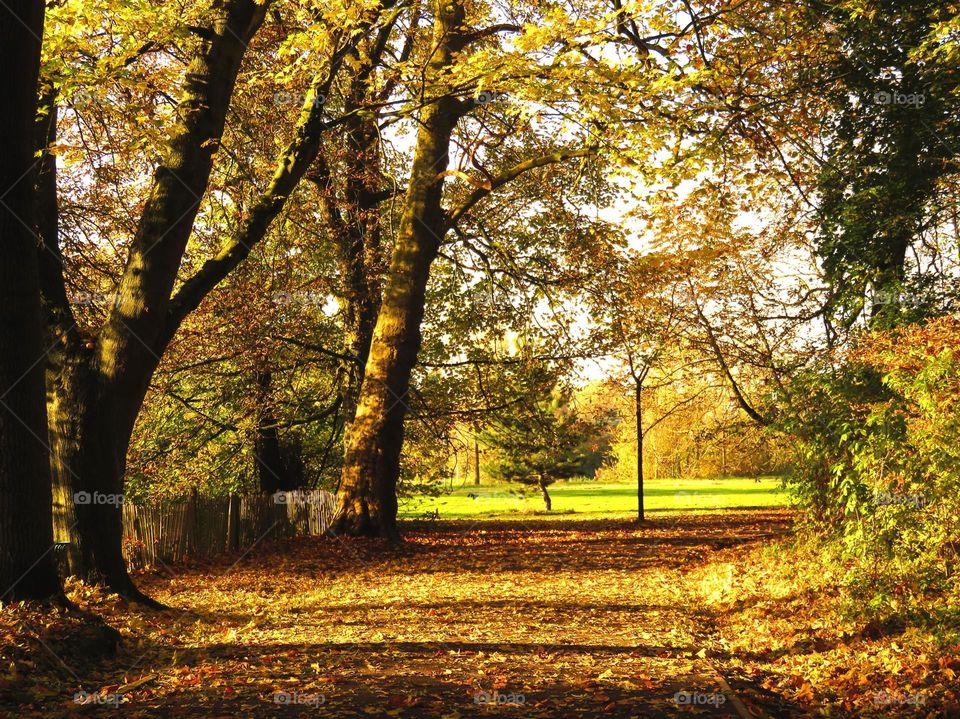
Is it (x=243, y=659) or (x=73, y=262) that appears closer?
(x=243, y=659)

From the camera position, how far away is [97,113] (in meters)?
11.6

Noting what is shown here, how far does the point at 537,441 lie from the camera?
91.3ft

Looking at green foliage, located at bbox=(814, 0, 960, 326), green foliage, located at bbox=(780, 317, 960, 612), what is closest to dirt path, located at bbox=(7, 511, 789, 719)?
green foliage, located at bbox=(780, 317, 960, 612)

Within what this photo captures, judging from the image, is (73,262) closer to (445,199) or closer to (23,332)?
(23,332)

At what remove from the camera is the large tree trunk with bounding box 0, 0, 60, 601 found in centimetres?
722

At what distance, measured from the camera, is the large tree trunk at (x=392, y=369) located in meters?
17.4

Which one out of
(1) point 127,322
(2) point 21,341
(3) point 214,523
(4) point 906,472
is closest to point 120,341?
(1) point 127,322

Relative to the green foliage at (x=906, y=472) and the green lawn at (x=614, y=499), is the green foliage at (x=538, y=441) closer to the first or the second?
the green lawn at (x=614, y=499)

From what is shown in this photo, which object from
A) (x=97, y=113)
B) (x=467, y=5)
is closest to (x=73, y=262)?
(x=97, y=113)

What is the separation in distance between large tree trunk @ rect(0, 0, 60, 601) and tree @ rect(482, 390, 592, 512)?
46.1 feet

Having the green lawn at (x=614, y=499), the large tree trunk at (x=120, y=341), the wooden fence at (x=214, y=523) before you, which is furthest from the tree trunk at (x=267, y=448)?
the green lawn at (x=614, y=499)

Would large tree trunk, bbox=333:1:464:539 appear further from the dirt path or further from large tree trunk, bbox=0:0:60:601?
large tree trunk, bbox=0:0:60:601

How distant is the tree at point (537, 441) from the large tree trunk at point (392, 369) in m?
4.26

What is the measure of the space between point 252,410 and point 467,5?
979cm
